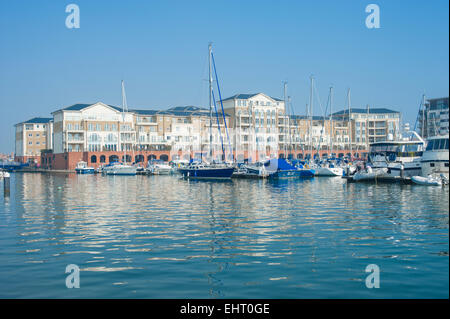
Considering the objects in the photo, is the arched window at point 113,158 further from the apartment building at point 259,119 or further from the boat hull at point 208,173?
the boat hull at point 208,173

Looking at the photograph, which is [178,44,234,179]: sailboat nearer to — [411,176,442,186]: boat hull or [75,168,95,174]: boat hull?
[411,176,442,186]: boat hull

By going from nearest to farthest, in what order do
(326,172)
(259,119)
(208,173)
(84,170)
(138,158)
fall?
(208,173) < (326,172) < (84,170) < (138,158) < (259,119)

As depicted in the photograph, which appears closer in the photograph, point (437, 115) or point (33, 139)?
point (33, 139)

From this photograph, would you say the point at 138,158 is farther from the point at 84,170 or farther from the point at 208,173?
the point at 208,173

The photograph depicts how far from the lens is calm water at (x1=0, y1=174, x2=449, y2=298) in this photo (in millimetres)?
13828

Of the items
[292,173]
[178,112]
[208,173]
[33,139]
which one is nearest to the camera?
[292,173]

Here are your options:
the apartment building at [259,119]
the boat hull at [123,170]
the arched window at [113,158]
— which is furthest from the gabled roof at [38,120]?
the boat hull at [123,170]

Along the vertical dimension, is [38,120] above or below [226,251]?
above

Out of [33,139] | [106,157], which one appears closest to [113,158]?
[106,157]

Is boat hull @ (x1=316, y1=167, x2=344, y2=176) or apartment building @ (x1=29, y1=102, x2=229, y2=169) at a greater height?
apartment building @ (x1=29, y1=102, x2=229, y2=169)

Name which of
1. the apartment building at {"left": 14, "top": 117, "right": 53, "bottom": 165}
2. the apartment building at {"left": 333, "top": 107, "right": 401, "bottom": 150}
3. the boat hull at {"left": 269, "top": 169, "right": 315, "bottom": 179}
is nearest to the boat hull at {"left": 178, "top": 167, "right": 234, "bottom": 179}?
the boat hull at {"left": 269, "top": 169, "right": 315, "bottom": 179}

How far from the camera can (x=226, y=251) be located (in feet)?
61.5
